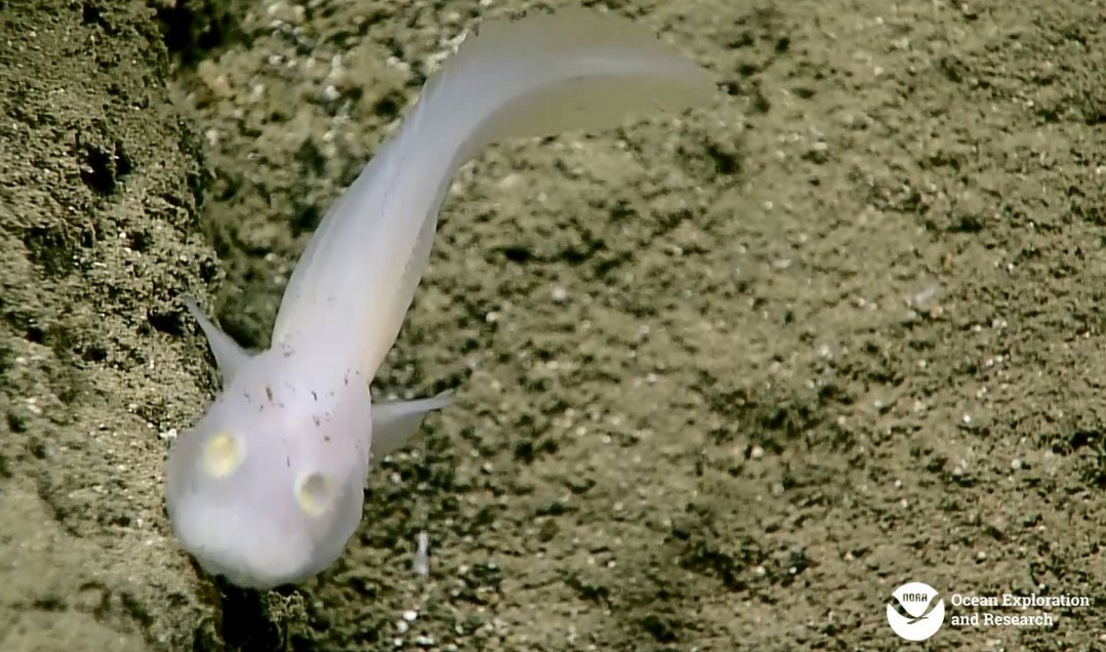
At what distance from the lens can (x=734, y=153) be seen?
6.26 ft

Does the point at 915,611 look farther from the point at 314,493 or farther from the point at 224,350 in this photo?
the point at 224,350

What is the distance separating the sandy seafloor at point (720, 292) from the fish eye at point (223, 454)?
1.94 ft

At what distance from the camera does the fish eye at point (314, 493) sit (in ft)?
4.41

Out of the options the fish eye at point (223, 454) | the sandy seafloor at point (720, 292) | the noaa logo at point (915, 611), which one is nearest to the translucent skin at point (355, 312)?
the fish eye at point (223, 454)

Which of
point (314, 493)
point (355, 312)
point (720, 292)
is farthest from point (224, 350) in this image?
point (720, 292)

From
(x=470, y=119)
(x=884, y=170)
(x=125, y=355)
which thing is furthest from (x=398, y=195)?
(x=884, y=170)

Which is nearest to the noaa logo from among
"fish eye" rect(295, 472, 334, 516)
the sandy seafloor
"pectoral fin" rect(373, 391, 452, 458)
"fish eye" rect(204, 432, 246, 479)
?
the sandy seafloor

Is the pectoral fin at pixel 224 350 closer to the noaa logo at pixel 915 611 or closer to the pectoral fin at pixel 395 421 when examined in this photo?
the pectoral fin at pixel 395 421

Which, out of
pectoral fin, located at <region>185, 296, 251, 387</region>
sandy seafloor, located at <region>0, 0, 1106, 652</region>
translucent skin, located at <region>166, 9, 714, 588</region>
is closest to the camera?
translucent skin, located at <region>166, 9, 714, 588</region>

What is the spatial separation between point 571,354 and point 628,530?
1.28 feet

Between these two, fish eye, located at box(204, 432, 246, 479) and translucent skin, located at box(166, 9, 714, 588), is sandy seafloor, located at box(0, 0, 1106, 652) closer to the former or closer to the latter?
translucent skin, located at box(166, 9, 714, 588)

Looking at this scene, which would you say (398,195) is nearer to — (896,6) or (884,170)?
(884,170)

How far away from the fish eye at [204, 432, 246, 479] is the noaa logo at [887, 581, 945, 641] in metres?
1.38

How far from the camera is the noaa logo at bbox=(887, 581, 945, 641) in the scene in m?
1.98
